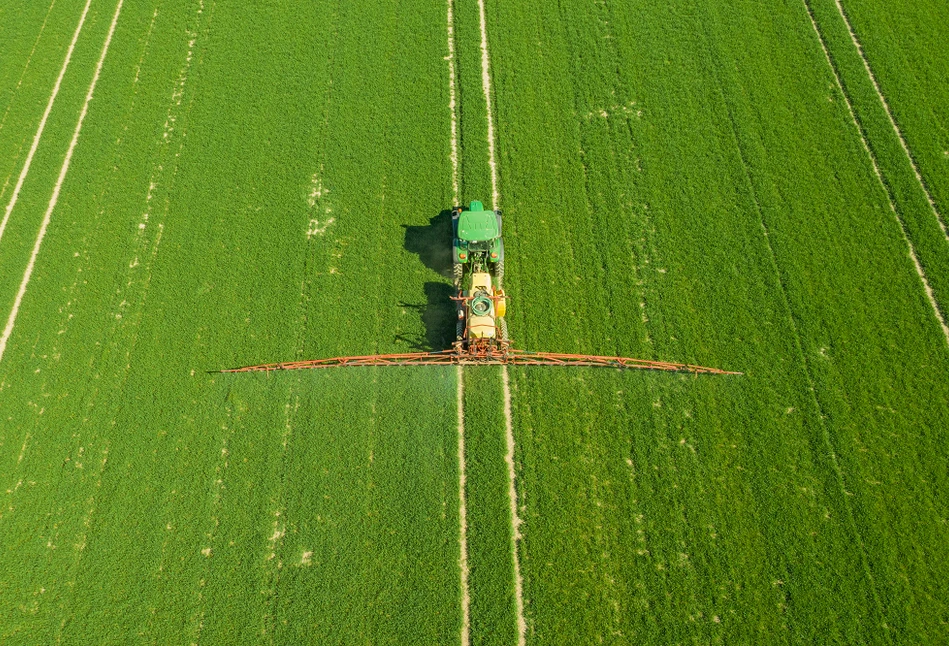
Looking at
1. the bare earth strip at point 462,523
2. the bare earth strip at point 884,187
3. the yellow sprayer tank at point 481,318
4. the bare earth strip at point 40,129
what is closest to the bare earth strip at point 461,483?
the bare earth strip at point 462,523

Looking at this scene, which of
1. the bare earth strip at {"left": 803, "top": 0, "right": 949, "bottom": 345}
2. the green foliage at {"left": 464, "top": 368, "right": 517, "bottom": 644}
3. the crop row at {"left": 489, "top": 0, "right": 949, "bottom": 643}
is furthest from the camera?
the bare earth strip at {"left": 803, "top": 0, "right": 949, "bottom": 345}

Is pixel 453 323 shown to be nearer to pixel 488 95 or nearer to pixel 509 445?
pixel 509 445

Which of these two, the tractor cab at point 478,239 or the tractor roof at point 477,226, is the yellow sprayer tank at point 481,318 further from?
the tractor roof at point 477,226

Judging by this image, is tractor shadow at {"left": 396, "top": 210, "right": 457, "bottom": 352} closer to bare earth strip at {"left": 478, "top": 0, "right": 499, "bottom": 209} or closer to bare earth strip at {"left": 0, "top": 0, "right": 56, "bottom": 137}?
bare earth strip at {"left": 478, "top": 0, "right": 499, "bottom": 209}

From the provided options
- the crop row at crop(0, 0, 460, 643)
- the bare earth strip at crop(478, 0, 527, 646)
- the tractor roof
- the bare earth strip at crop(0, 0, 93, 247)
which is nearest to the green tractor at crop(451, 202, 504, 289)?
the tractor roof

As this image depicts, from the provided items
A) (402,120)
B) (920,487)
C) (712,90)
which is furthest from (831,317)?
(402,120)

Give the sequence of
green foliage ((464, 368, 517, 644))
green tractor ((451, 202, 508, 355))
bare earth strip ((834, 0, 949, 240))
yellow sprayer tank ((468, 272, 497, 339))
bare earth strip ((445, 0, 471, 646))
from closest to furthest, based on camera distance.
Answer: green foliage ((464, 368, 517, 644)) → bare earth strip ((445, 0, 471, 646)) → yellow sprayer tank ((468, 272, 497, 339)) → green tractor ((451, 202, 508, 355)) → bare earth strip ((834, 0, 949, 240))
